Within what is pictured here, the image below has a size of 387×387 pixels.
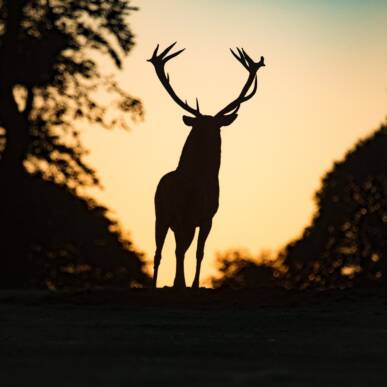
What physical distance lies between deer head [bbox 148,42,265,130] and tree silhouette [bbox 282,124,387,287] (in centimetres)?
2119

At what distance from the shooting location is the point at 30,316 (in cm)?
1528

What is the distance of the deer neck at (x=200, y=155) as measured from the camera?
1911 cm

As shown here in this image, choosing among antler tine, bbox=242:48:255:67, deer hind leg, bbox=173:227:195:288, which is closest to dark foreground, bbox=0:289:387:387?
deer hind leg, bbox=173:227:195:288

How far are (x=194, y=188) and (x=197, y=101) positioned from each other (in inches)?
49.1

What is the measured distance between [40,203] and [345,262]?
37.2 feet

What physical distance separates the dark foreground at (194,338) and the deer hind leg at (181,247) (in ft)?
1.89

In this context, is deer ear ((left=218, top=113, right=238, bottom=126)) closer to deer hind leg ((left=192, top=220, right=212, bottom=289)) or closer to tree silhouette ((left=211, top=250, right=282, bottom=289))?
deer hind leg ((left=192, top=220, right=212, bottom=289))

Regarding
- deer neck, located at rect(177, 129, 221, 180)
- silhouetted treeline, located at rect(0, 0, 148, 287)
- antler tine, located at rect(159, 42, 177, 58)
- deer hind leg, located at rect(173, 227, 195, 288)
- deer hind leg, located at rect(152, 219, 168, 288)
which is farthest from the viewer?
silhouetted treeline, located at rect(0, 0, 148, 287)

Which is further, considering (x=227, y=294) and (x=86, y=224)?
(x=86, y=224)

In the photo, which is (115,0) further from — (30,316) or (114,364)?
(114,364)

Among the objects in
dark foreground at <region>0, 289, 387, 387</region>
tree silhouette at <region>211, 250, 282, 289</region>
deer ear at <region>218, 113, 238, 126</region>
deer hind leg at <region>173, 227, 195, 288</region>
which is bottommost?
dark foreground at <region>0, 289, 387, 387</region>

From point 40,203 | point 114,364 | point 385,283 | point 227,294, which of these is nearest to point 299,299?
point 227,294

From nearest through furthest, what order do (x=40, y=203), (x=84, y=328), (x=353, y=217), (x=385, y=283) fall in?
1. (x=84, y=328)
2. (x=385, y=283)
3. (x=40, y=203)
4. (x=353, y=217)

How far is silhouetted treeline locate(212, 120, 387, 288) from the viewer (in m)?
41.7
